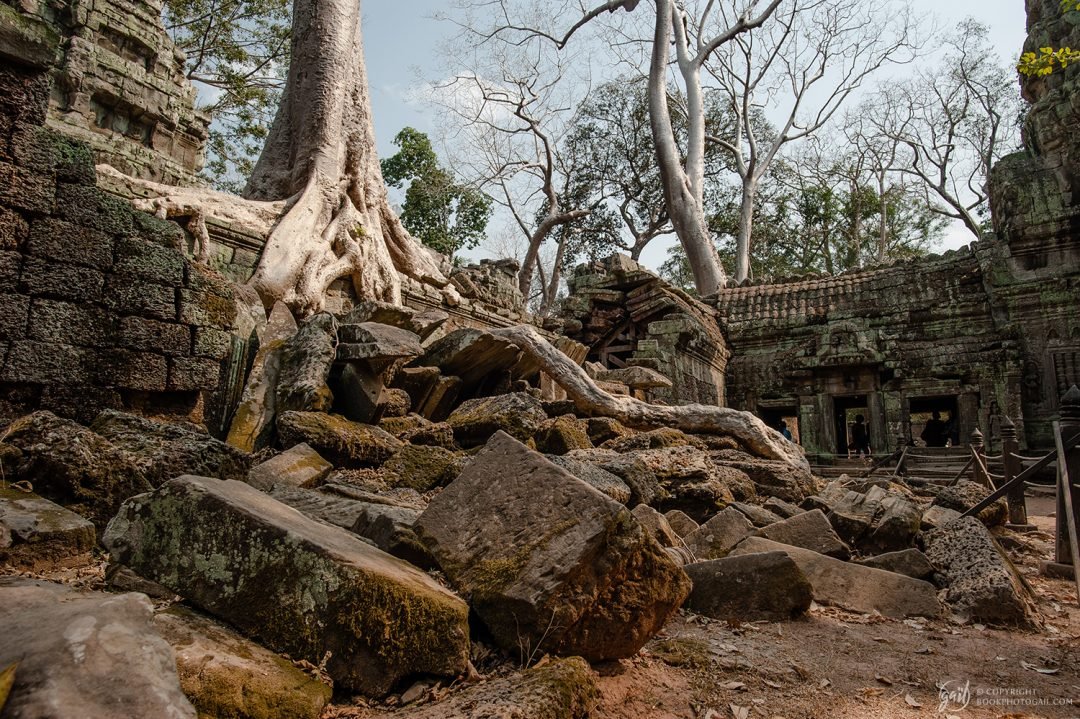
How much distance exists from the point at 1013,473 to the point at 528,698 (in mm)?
6918

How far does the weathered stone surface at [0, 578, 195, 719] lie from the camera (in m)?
1.01

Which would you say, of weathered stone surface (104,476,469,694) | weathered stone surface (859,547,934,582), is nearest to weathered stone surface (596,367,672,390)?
weathered stone surface (859,547,934,582)

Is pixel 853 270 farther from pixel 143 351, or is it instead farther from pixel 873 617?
pixel 143 351

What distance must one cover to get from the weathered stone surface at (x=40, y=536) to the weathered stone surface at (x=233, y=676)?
0.72m

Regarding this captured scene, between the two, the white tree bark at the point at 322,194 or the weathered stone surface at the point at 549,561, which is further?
the white tree bark at the point at 322,194

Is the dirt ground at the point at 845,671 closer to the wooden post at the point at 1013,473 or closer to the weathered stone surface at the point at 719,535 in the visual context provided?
the weathered stone surface at the point at 719,535

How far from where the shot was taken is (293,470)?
3.45m

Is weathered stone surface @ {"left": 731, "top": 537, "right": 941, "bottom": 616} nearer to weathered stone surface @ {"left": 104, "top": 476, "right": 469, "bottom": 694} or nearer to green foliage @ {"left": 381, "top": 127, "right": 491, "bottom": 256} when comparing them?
weathered stone surface @ {"left": 104, "top": 476, "right": 469, "bottom": 694}

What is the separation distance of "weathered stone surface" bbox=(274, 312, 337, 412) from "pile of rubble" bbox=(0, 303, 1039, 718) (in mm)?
316

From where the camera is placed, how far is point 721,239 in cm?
2702

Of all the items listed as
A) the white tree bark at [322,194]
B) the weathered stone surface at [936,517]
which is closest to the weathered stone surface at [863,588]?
the weathered stone surface at [936,517]

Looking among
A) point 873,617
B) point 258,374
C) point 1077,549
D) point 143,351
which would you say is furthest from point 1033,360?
point 143,351

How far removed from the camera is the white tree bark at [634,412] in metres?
6.49

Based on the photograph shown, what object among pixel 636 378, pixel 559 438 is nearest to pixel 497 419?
pixel 559 438
